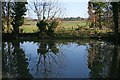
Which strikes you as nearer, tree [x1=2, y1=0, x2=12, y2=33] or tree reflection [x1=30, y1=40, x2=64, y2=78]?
tree reflection [x1=30, y1=40, x2=64, y2=78]

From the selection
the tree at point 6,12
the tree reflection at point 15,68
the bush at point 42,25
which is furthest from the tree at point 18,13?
the tree reflection at point 15,68

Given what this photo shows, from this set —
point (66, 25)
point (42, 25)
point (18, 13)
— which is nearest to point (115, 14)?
point (66, 25)

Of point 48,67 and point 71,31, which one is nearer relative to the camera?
point 48,67

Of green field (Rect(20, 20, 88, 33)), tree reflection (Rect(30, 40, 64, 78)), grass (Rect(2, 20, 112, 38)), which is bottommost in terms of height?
tree reflection (Rect(30, 40, 64, 78))

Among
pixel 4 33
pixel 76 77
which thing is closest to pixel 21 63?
pixel 76 77

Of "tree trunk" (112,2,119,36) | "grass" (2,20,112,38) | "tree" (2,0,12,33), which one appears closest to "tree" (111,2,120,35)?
"tree trunk" (112,2,119,36)

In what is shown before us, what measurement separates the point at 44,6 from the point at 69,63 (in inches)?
476

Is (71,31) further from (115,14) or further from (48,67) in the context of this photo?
(48,67)

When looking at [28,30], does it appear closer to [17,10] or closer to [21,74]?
[17,10]

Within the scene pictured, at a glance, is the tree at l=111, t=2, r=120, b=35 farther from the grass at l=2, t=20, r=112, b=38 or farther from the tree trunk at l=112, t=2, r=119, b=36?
the grass at l=2, t=20, r=112, b=38

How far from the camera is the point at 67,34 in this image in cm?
1794

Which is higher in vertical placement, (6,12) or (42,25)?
(6,12)

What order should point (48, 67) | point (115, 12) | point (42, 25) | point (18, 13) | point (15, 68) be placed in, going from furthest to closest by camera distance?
point (18, 13) → point (42, 25) → point (115, 12) → point (48, 67) → point (15, 68)

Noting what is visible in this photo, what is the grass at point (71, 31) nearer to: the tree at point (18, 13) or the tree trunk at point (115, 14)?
the tree at point (18, 13)
